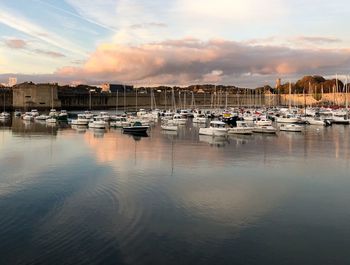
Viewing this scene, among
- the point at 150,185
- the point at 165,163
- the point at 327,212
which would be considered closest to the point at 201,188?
the point at 150,185

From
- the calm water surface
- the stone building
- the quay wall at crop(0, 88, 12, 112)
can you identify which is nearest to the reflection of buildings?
the calm water surface

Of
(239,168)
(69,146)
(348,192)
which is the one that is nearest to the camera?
(348,192)

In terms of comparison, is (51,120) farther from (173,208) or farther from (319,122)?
(173,208)

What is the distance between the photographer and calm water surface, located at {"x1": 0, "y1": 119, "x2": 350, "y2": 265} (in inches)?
473

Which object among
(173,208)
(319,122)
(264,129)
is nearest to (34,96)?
(319,122)

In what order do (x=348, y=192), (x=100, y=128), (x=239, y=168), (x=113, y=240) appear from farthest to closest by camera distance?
(x=100, y=128), (x=239, y=168), (x=348, y=192), (x=113, y=240)

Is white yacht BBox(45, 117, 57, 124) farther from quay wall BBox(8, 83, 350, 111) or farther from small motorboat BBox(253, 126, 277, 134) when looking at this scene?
small motorboat BBox(253, 126, 277, 134)

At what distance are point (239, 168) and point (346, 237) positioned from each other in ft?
40.6

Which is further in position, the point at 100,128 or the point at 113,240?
the point at 100,128

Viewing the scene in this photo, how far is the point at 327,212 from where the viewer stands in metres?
16.1

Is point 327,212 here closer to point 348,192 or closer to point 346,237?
point 346,237

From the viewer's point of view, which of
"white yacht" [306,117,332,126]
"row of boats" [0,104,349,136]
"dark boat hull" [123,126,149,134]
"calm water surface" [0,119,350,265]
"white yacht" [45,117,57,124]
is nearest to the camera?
"calm water surface" [0,119,350,265]

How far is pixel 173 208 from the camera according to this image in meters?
16.4

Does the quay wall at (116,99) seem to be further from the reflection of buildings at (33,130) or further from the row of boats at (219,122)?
the reflection of buildings at (33,130)
